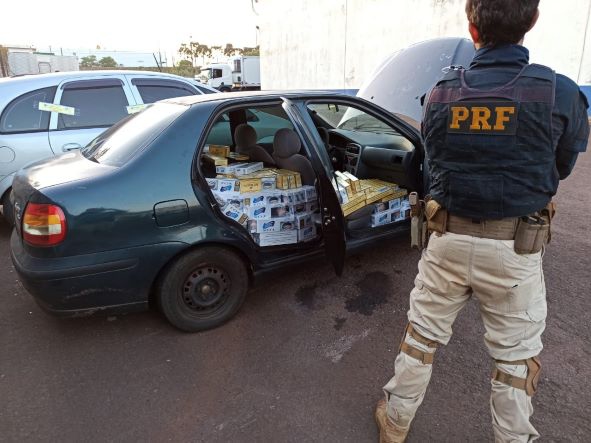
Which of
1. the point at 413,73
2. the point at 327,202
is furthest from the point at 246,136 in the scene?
the point at 413,73

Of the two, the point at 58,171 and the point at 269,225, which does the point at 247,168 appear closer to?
the point at 269,225

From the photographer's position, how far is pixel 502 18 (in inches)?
59.2

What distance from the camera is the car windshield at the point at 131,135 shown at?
8.83ft

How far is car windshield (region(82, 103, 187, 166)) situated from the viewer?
8.83ft

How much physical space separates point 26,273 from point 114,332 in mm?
731

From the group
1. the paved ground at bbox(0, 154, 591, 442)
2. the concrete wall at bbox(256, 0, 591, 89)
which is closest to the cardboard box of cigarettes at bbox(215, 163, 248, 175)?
the paved ground at bbox(0, 154, 591, 442)

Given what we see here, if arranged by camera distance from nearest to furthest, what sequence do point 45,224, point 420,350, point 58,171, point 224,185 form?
point 420,350 → point 45,224 → point 58,171 → point 224,185

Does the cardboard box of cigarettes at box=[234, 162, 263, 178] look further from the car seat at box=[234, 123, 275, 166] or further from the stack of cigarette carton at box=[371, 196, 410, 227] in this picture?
the stack of cigarette carton at box=[371, 196, 410, 227]

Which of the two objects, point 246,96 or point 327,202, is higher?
point 246,96

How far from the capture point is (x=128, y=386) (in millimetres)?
2396

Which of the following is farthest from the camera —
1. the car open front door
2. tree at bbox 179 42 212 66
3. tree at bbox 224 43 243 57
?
tree at bbox 179 42 212 66

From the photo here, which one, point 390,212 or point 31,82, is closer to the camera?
point 390,212

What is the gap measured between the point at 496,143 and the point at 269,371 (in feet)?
5.64

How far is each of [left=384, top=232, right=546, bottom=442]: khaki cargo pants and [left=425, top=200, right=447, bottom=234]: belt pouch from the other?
4cm
